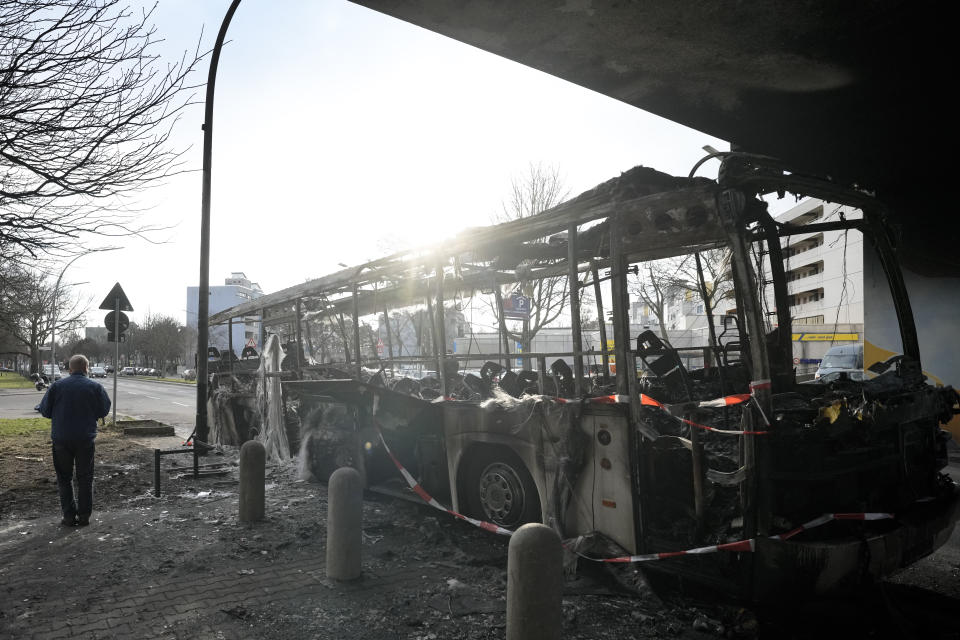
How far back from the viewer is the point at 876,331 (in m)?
9.75

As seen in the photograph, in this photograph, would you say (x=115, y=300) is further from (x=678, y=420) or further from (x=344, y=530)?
(x=678, y=420)

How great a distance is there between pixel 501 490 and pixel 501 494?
0.11 ft

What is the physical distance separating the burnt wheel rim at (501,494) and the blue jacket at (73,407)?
428cm

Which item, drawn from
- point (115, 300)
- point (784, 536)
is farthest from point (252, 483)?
point (115, 300)

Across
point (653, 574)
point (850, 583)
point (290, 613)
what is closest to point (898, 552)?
point (850, 583)

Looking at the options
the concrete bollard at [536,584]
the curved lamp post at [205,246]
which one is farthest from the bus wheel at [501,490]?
the curved lamp post at [205,246]

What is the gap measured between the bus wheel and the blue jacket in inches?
163

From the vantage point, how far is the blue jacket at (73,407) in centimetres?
650

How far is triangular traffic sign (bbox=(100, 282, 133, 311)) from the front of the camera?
12.9 metres

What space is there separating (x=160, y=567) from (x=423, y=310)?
383 cm

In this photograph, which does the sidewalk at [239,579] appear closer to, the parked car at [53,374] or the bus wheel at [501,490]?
the bus wheel at [501,490]

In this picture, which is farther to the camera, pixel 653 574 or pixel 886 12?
pixel 886 12

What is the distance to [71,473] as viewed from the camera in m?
6.54

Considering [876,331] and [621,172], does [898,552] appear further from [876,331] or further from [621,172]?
[876,331]
